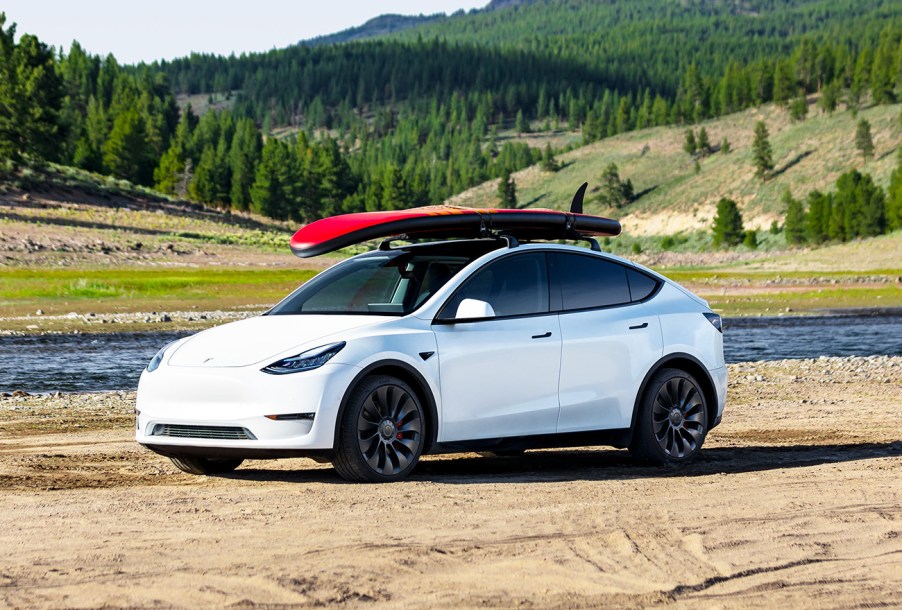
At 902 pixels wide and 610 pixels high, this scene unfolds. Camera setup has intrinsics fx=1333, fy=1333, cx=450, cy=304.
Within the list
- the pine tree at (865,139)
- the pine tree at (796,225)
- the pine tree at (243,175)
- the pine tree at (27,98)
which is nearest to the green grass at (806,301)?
the pine tree at (27,98)

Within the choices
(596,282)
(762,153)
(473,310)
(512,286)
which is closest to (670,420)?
(596,282)

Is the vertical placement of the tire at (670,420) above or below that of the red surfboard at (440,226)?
below

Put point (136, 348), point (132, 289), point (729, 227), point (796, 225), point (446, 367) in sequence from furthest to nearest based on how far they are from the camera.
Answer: point (729, 227)
point (796, 225)
point (132, 289)
point (136, 348)
point (446, 367)

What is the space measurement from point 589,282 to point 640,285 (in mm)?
609

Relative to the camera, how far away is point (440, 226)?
396 inches

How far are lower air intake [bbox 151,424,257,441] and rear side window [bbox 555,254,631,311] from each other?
2826 mm

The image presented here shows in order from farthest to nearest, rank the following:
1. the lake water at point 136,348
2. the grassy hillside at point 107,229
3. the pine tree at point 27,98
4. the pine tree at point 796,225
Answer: the pine tree at point 796,225 < the pine tree at point 27,98 < the grassy hillside at point 107,229 < the lake water at point 136,348

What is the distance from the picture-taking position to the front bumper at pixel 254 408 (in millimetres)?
8688

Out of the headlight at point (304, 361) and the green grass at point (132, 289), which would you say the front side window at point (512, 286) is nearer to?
the headlight at point (304, 361)

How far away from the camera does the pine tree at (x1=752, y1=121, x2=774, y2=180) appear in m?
190

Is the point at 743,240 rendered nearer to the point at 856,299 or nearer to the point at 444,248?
the point at 856,299

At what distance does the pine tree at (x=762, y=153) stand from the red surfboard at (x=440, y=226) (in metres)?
185

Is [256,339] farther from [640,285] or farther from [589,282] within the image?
[640,285]

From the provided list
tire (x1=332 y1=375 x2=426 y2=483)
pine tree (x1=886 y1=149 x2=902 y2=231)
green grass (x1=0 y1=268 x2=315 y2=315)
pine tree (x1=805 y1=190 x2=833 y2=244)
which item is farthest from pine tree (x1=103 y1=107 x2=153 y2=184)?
tire (x1=332 y1=375 x2=426 y2=483)
